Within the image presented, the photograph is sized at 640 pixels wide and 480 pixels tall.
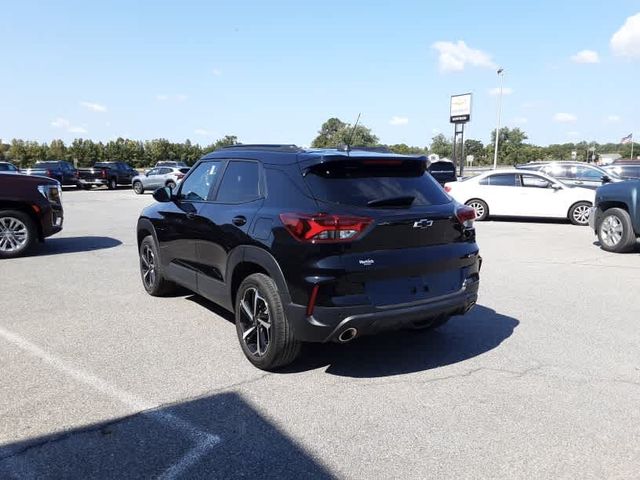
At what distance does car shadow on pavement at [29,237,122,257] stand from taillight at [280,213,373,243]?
291 inches

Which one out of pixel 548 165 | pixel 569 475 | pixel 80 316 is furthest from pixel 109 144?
pixel 569 475

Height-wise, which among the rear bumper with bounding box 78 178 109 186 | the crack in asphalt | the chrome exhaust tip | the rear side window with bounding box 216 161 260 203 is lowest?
the crack in asphalt

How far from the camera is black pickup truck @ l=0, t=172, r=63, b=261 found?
29.5ft

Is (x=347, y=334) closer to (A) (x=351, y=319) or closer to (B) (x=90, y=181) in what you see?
(A) (x=351, y=319)

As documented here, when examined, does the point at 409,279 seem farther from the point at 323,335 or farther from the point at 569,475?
the point at 569,475

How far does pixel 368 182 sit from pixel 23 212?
749 cm

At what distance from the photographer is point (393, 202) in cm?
398

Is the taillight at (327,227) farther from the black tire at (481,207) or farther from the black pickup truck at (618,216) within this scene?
the black tire at (481,207)

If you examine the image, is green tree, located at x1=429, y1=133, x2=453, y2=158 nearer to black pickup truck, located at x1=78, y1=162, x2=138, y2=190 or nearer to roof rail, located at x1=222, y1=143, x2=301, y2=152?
black pickup truck, located at x1=78, y1=162, x2=138, y2=190

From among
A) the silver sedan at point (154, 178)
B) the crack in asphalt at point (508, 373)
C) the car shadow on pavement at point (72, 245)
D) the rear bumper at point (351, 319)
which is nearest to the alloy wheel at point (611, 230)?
the crack in asphalt at point (508, 373)

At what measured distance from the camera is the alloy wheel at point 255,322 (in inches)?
→ 162

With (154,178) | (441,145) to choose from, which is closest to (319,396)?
(154,178)

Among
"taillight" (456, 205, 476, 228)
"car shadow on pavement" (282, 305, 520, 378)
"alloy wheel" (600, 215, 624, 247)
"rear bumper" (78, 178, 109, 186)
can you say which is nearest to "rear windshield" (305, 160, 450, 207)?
"taillight" (456, 205, 476, 228)

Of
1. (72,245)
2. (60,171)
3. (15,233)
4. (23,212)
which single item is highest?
(60,171)
